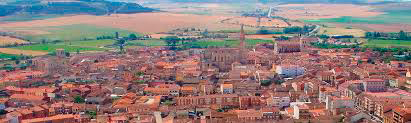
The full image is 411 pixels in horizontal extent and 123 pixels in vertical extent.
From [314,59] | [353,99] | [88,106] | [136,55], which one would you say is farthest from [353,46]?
[88,106]

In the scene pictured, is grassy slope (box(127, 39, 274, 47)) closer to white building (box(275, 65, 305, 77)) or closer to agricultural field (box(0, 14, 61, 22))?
white building (box(275, 65, 305, 77))

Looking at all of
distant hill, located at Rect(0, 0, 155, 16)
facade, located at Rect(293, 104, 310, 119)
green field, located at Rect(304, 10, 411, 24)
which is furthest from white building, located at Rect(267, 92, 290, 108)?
distant hill, located at Rect(0, 0, 155, 16)

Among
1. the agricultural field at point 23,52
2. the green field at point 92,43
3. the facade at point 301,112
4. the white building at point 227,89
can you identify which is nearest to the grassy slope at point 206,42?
the green field at point 92,43

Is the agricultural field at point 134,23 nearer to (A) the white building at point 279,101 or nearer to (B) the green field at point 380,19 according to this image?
(B) the green field at point 380,19

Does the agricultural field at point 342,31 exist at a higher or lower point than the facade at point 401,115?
higher

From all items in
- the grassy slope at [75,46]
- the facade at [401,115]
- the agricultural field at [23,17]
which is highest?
the agricultural field at [23,17]

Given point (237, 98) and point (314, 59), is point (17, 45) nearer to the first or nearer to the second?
point (314, 59)
